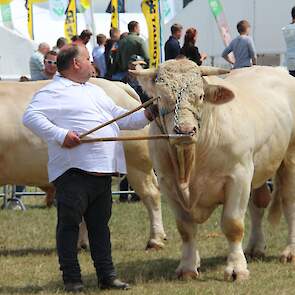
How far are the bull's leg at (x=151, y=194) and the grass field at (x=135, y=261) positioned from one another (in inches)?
7.4

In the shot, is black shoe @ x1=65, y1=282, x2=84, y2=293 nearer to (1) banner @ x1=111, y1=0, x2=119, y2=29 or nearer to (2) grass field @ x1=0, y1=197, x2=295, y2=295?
(2) grass field @ x1=0, y1=197, x2=295, y2=295

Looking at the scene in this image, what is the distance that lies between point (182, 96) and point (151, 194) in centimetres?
292

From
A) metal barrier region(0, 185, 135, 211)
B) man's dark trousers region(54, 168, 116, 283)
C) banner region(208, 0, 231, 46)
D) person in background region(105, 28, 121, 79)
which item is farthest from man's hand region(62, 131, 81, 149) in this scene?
banner region(208, 0, 231, 46)

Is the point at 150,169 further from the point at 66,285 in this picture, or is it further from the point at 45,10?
the point at 45,10

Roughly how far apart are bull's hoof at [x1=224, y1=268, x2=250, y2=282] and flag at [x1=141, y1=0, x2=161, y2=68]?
1019cm

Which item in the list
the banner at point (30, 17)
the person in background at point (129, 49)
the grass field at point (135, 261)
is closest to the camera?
the grass field at point (135, 261)

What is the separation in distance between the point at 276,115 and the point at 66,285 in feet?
8.48

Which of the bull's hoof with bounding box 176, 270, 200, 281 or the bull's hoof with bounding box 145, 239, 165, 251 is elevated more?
the bull's hoof with bounding box 176, 270, 200, 281

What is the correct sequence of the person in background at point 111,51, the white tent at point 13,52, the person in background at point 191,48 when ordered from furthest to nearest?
the white tent at point 13,52 < the person in background at point 191,48 < the person in background at point 111,51

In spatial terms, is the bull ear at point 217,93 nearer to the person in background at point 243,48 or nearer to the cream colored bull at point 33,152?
the cream colored bull at point 33,152

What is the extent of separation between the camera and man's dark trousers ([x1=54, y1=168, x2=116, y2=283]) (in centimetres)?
663

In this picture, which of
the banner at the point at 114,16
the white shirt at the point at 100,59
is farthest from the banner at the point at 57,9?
the white shirt at the point at 100,59

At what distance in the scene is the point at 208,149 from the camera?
713 centimetres

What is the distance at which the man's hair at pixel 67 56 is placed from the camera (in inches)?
266
